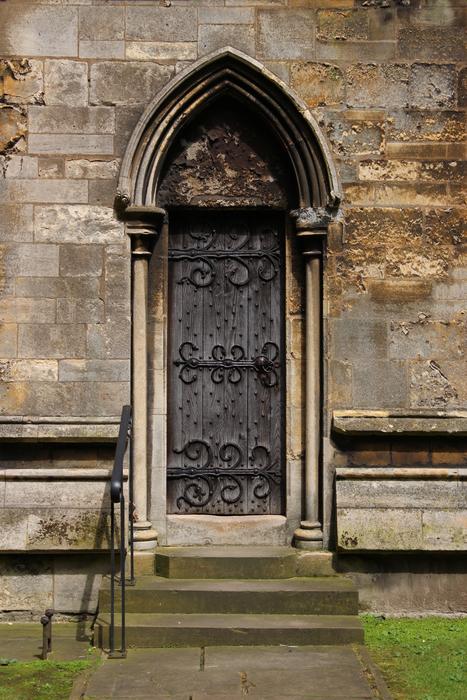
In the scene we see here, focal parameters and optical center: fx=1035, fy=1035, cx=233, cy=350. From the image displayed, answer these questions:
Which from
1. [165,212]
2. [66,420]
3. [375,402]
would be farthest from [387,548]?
[165,212]

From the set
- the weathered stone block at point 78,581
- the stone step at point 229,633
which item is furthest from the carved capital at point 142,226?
the stone step at point 229,633

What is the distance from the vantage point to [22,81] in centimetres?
728

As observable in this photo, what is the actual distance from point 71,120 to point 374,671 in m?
4.19

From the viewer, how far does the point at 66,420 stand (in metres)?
7.12

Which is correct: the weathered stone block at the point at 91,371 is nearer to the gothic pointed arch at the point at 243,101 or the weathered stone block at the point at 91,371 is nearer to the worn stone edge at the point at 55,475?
the worn stone edge at the point at 55,475

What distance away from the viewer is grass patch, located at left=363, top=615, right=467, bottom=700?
18.4 feet

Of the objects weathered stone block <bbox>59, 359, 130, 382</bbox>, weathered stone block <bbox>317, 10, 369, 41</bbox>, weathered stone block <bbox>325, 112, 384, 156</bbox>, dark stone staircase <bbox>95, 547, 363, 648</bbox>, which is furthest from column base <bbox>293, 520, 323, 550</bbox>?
weathered stone block <bbox>317, 10, 369, 41</bbox>

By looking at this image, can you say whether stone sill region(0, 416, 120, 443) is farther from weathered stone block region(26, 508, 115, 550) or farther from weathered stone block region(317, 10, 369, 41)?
weathered stone block region(317, 10, 369, 41)

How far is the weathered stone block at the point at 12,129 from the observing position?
7.25 m

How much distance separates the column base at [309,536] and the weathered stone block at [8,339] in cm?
236

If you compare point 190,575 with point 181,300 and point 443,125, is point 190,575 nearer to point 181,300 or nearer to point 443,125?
point 181,300

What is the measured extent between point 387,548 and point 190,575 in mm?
1344

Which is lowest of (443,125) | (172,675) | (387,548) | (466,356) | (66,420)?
(172,675)

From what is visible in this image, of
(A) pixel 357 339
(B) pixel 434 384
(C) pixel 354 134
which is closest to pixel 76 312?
(A) pixel 357 339
